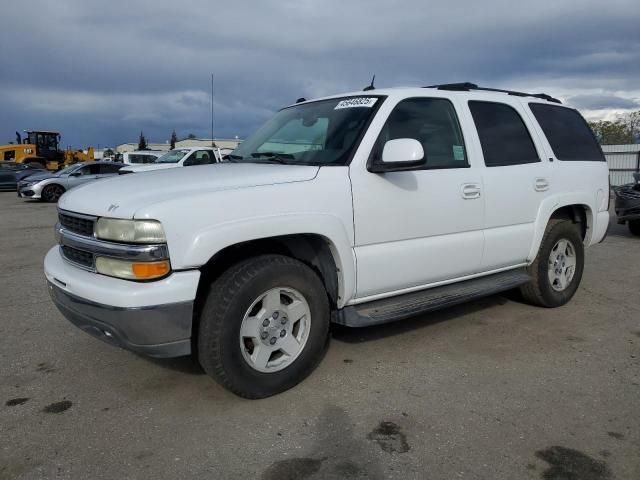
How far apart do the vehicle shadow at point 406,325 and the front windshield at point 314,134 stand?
1551 mm

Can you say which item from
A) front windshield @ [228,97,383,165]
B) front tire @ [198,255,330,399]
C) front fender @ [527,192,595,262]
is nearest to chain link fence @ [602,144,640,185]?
front fender @ [527,192,595,262]

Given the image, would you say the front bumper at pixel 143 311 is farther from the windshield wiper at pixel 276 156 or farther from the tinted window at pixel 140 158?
the tinted window at pixel 140 158

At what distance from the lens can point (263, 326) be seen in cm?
324

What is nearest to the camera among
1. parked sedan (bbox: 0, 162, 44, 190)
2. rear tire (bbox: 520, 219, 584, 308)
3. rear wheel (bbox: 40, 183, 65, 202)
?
rear tire (bbox: 520, 219, 584, 308)

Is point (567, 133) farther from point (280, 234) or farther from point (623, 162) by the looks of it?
point (623, 162)

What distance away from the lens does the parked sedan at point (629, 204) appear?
31.6 feet

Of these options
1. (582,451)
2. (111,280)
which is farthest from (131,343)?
(582,451)

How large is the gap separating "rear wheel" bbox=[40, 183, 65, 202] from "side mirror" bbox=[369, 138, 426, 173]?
18466 mm

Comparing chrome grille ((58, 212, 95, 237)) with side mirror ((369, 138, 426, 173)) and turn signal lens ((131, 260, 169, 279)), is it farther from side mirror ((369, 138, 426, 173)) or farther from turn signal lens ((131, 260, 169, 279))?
side mirror ((369, 138, 426, 173))

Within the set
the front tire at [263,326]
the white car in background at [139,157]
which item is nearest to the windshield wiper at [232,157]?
the front tire at [263,326]

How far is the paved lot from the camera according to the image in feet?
8.74

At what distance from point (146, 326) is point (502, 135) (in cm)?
328

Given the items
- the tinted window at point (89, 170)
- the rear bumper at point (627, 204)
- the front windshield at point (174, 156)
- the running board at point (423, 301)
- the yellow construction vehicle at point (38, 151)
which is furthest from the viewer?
the yellow construction vehicle at point (38, 151)

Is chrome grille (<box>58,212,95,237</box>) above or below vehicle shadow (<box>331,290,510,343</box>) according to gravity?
above
